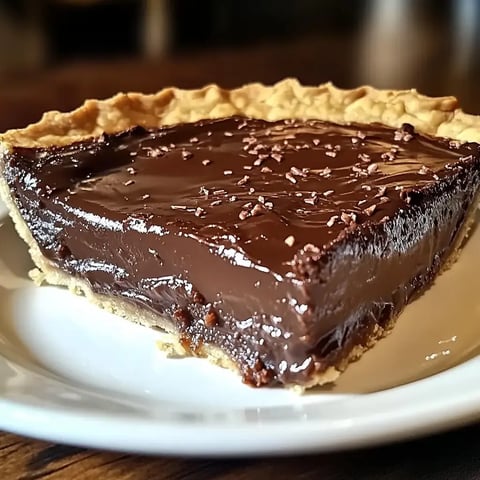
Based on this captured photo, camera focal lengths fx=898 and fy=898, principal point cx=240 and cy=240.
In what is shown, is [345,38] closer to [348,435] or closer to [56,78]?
[56,78]

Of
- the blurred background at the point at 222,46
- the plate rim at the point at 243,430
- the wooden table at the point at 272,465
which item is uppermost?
the plate rim at the point at 243,430

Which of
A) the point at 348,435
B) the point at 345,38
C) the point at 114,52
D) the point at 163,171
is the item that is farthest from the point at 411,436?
the point at 114,52

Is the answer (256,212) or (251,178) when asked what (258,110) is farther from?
(256,212)

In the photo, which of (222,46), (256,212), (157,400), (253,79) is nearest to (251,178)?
(256,212)

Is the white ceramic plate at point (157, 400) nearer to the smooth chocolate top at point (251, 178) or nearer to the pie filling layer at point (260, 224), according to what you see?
the pie filling layer at point (260, 224)

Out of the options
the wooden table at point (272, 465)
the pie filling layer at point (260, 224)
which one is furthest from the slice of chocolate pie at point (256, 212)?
the wooden table at point (272, 465)

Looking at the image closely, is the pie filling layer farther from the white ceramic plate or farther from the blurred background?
the blurred background
